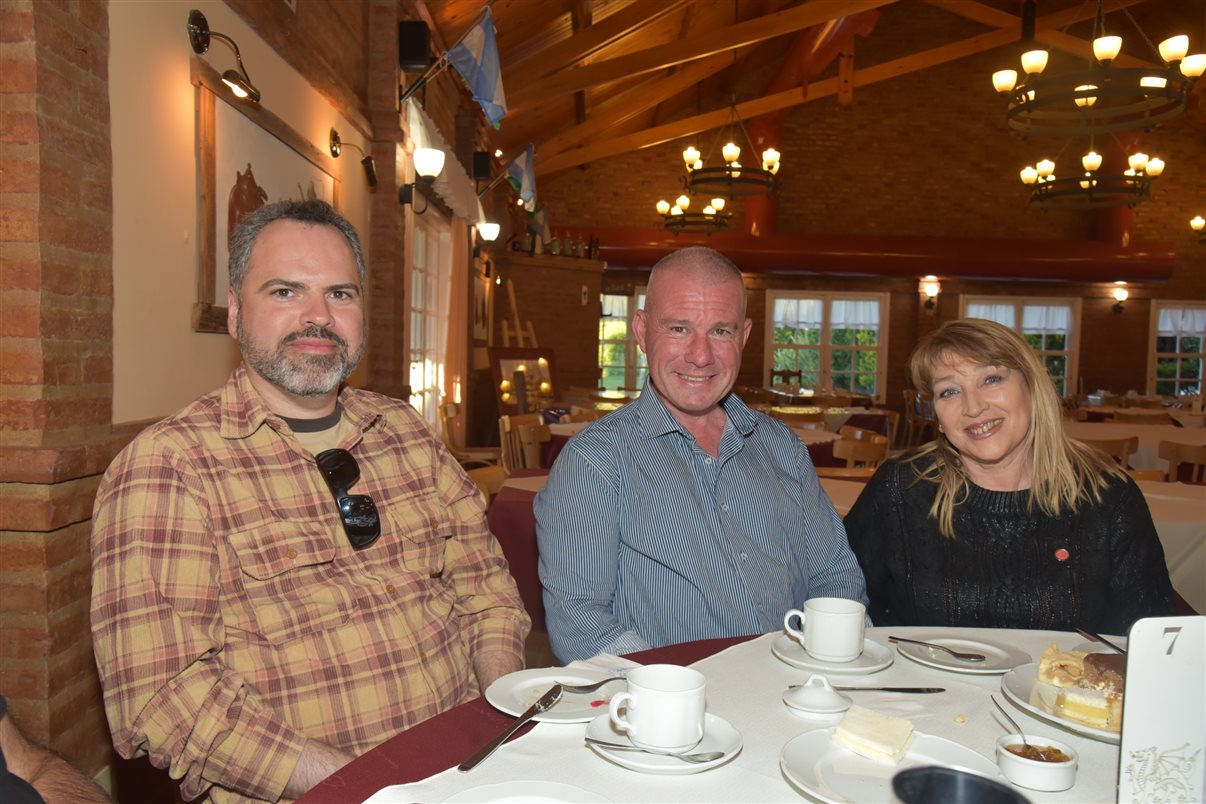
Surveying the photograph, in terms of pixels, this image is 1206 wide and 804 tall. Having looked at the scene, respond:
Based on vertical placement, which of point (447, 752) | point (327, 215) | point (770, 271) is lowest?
point (447, 752)

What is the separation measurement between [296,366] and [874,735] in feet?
3.94

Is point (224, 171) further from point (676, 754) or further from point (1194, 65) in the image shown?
point (1194, 65)

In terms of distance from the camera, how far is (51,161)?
2191 millimetres

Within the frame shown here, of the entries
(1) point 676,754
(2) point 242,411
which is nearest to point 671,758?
(1) point 676,754

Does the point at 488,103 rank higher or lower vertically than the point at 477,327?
higher

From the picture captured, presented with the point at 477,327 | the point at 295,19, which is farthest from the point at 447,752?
the point at 477,327

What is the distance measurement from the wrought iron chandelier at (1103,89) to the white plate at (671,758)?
194 inches

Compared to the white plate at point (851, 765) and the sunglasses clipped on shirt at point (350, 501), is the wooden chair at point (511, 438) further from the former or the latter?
the white plate at point (851, 765)

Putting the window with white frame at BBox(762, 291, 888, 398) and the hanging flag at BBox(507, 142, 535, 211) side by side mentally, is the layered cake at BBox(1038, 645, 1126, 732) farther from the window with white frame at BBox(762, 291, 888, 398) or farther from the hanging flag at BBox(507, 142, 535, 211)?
the window with white frame at BBox(762, 291, 888, 398)

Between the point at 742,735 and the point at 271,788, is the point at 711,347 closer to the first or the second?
the point at 742,735

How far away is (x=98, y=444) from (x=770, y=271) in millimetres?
12266

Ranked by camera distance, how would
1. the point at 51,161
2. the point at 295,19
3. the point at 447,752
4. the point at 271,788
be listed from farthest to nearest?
the point at 295,19 → the point at 51,161 → the point at 271,788 → the point at 447,752

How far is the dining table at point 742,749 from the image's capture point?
0.92 metres

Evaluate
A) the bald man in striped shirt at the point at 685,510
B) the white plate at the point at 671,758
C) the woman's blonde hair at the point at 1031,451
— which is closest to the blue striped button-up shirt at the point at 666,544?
the bald man in striped shirt at the point at 685,510
